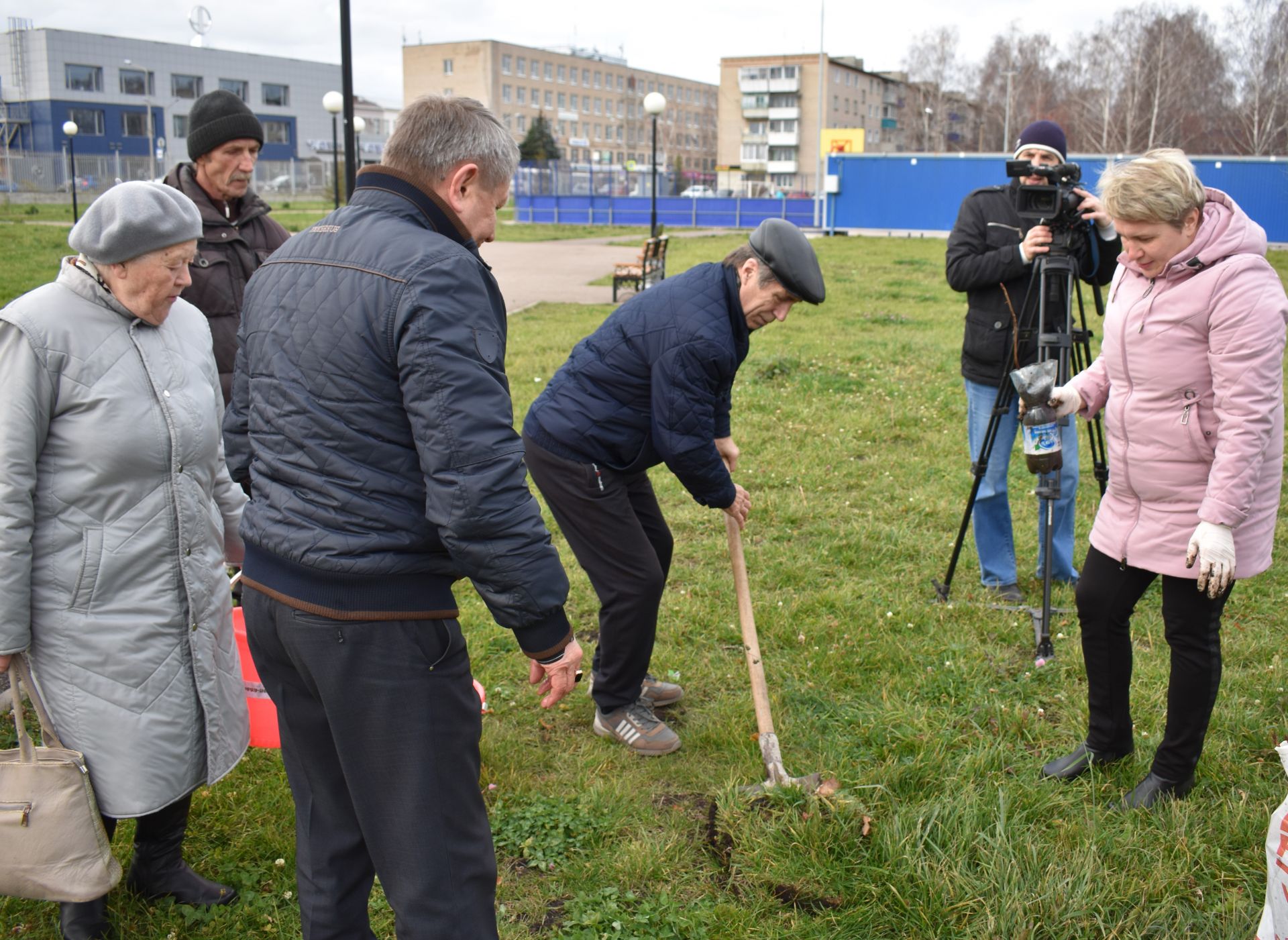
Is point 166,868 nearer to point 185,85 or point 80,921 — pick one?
point 80,921

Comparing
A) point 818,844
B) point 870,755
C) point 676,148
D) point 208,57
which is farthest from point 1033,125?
Result: point 676,148

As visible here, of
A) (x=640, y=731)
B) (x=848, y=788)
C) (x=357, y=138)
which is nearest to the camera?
(x=848, y=788)

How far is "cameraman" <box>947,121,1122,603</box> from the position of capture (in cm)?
448

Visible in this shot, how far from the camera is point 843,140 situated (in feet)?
163

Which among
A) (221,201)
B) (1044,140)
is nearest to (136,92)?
(221,201)

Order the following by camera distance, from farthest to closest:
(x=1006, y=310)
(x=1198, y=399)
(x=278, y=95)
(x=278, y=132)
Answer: (x=278, y=95), (x=278, y=132), (x=1006, y=310), (x=1198, y=399)

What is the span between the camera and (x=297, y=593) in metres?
2.05

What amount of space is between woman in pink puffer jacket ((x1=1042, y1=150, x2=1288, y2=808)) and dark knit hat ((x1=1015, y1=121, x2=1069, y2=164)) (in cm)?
147

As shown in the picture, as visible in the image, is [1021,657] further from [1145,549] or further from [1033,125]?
[1033,125]

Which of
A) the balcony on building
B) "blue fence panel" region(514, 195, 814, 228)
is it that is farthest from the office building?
the balcony on building

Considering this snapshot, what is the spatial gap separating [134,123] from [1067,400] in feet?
245

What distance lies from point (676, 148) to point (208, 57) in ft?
167

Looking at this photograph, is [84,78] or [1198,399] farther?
[84,78]

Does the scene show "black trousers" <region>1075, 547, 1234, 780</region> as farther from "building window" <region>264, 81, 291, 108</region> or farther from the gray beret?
"building window" <region>264, 81, 291, 108</region>
